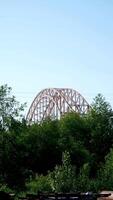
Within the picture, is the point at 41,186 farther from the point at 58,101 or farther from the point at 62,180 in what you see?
the point at 58,101

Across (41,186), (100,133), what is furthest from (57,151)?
(41,186)

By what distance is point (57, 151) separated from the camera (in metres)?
54.7

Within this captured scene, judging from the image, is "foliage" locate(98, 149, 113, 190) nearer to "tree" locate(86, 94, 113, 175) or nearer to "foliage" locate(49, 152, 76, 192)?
"foliage" locate(49, 152, 76, 192)

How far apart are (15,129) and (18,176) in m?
4.24

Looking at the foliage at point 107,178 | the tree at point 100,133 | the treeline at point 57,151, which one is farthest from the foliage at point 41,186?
the tree at point 100,133

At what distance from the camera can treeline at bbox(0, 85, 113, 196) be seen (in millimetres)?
35312

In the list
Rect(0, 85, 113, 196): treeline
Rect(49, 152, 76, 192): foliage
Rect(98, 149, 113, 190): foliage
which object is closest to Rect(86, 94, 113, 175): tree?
Rect(0, 85, 113, 196): treeline

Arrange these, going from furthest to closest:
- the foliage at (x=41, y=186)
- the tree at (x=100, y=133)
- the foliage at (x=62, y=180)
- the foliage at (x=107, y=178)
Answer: the tree at (x=100, y=133) → the foliage at (x=107, y=178) → the foliage at (x=41, y=186) → the foliage at (x=62, y=180)

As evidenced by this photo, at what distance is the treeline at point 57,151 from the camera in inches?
1390

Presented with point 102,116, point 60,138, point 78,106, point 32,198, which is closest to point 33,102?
point 78,106

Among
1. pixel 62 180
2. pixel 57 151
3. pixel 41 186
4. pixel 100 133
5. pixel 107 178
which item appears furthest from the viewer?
pixel 100 133

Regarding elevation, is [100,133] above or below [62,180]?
above

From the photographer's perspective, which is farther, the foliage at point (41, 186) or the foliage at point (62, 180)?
the foliage at point (41, 186)

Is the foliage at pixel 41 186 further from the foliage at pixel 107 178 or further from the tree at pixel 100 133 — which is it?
the tree at pixel 100 133
